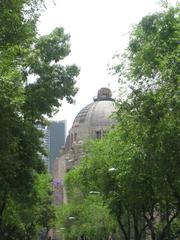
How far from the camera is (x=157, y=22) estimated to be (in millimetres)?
22781

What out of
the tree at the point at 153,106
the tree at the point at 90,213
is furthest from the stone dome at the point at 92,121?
the tree at the point at 153,106

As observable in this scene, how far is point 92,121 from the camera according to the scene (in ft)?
367

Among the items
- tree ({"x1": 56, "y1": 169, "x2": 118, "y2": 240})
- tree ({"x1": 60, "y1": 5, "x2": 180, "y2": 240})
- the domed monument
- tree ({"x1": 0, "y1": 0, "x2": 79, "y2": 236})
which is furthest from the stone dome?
tree ({"x1": 60, "y1": 5, "x2": 180, "y2": 240})

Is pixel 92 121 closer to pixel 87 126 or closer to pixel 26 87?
pixel 87 126

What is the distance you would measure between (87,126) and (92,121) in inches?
53.6

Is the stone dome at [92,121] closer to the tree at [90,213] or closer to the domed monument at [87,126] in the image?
the domed monument at [87,126]

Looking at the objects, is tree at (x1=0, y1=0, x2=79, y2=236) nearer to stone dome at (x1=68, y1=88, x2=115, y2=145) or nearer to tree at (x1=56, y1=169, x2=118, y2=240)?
tree at (x1=56, y1=169, x2=118, y2=240)

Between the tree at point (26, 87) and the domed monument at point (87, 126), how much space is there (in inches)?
3202

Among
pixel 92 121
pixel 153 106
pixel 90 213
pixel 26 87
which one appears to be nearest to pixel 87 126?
pixel 92 121

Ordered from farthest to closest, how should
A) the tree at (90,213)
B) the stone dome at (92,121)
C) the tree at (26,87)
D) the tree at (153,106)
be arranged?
the stone dome at (92,121), the tree at (90,213), the tree at (153,106), the tree at (26,87)

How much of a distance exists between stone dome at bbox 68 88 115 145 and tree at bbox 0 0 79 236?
81888mm

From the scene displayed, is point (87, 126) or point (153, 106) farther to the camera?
point (87, 126)

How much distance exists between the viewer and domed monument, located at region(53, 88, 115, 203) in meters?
111

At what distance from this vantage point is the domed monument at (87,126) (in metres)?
111
